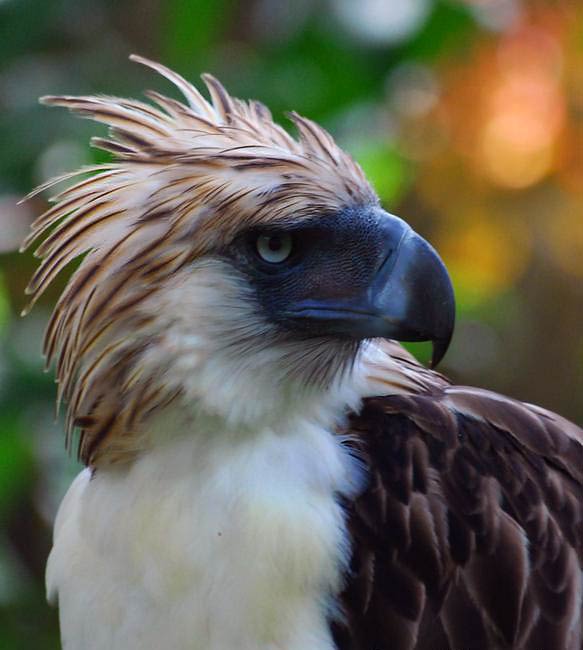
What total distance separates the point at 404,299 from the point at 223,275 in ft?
1.06

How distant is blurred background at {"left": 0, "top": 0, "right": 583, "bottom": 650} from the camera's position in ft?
14.3

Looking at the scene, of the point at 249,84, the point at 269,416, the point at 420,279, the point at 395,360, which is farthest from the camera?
the point at 249,84

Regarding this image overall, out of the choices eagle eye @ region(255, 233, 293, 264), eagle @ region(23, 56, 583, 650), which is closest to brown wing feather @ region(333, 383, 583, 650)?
eagle @ region(23, 56, 583, 650)

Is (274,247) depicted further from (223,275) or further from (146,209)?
(146,209)

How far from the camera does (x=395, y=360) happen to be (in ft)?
8.18

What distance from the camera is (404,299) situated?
2.12 meters

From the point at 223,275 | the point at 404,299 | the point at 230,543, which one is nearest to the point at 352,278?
the point at 404,299

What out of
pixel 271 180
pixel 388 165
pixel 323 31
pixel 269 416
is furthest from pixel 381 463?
pixel 323 31

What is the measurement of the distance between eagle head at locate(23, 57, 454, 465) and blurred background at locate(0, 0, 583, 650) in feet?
5.45

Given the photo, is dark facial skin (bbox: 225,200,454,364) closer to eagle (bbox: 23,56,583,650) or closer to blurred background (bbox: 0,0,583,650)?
eagle (bbox: 23,56,583,650)

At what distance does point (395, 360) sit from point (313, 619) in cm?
55

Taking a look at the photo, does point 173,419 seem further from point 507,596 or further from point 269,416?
point 507,596

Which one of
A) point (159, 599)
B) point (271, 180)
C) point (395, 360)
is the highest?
point (271, 180)

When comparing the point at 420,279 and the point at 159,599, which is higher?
the point at 420,279
